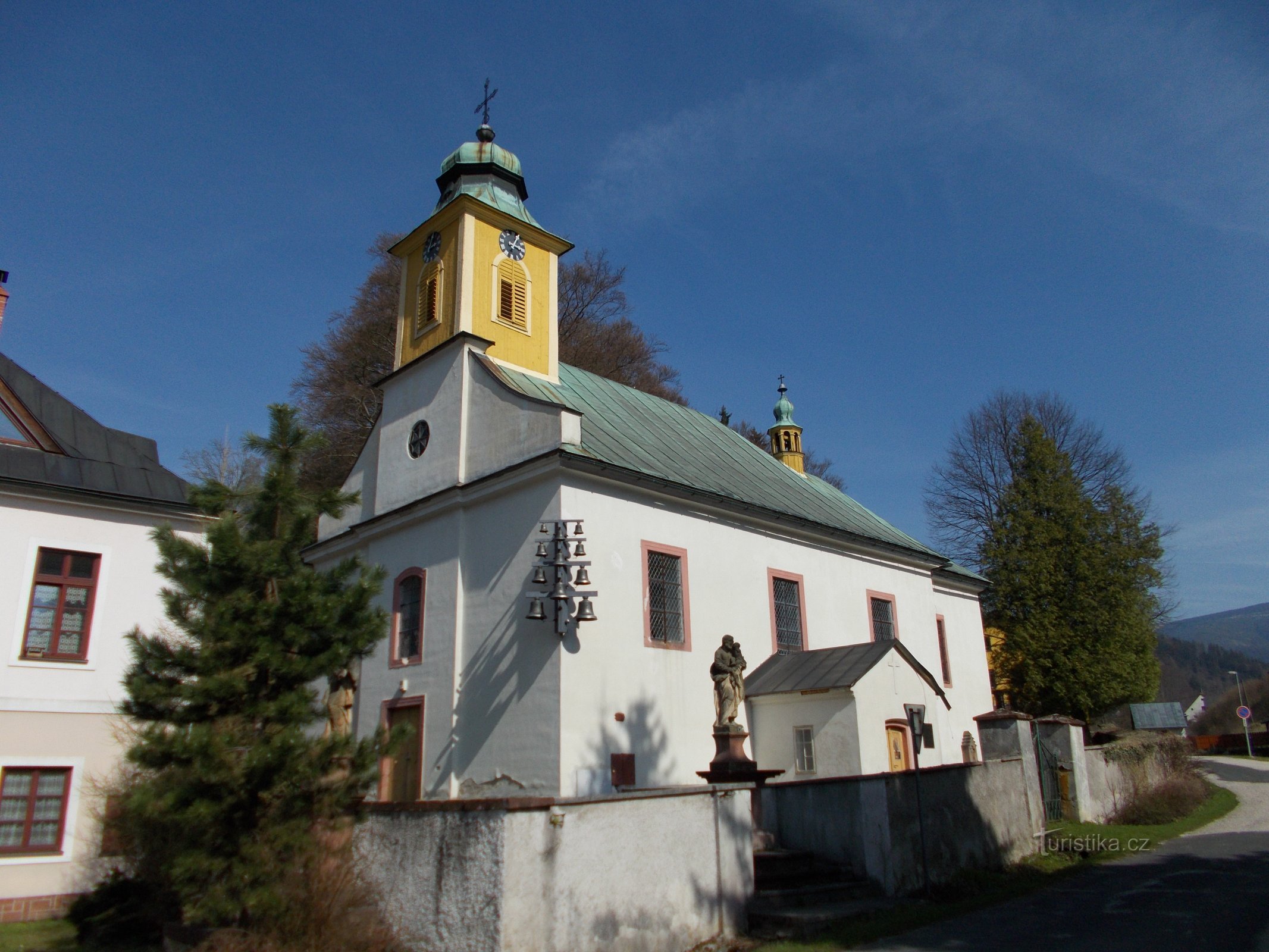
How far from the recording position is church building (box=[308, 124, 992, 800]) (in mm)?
14500

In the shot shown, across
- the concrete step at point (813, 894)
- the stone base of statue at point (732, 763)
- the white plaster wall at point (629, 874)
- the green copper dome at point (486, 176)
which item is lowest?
the concrete step at point (813, 894)

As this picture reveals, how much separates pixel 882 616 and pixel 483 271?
11669 mm

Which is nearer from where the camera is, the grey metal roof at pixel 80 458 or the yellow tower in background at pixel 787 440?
the grey metal roof at pixel 80 458

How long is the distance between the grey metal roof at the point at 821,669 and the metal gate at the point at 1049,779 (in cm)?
210

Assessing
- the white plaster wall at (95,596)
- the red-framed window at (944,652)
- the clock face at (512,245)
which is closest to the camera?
the white plaster wall at (95,596)

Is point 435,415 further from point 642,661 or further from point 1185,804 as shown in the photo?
point 1185,804

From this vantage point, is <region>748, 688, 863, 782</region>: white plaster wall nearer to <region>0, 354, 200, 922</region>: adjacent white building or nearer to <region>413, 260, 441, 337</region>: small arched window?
<region>413, 260, 441, 337</region>: small arched window

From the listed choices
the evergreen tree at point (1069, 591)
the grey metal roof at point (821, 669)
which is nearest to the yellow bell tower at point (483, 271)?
the grey metal roof at point (821, 669)

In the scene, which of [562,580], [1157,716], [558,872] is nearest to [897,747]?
[562,580]

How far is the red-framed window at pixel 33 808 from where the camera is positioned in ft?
43.6

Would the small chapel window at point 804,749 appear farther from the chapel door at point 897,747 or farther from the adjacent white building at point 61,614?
the adjacent white building at point 61,614

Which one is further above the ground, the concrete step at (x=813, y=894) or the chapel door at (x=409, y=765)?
the chapel door at (x=409, y=765)

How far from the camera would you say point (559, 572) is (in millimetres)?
A: 14227

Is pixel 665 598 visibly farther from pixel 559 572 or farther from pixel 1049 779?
pixel 1049 779
